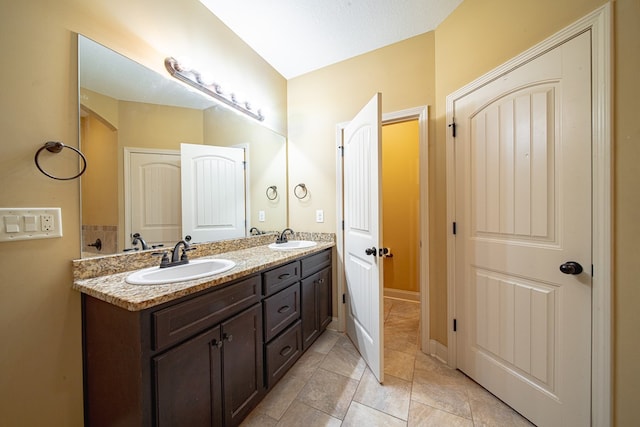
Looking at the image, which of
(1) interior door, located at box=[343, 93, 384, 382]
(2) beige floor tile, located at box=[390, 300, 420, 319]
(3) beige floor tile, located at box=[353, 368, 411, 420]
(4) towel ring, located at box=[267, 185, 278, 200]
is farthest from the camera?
(2) beige floor tile, located at box=[390, 300, 420, 319]

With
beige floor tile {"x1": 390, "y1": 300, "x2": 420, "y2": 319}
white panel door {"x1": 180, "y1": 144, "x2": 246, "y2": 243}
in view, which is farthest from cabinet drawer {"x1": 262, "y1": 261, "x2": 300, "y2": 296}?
beige floor tile {"x1": 390, "y1": 300, "x2": 420, "y2": 319}

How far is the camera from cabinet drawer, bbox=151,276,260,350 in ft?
2.80

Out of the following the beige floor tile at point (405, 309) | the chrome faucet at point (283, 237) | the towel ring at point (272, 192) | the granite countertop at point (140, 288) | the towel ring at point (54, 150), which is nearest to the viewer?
the granite countertop at point (140, 288)

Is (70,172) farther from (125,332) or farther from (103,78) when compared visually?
(125,332)

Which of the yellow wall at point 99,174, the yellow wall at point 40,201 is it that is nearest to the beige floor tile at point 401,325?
the yellow wall at point 40,201

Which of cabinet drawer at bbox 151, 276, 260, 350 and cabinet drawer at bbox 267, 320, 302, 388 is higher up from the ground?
cabinet drawer at bbox 151, 276, 260, 350

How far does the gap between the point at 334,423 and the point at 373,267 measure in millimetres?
883

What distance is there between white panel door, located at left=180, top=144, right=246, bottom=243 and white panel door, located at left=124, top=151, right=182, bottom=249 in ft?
0.21

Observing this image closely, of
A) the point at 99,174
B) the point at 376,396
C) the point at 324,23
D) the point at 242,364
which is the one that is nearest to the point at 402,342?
the point at 376,396

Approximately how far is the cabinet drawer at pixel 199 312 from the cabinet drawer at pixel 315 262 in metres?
0.55

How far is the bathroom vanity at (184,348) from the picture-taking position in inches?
Answer: 32.5

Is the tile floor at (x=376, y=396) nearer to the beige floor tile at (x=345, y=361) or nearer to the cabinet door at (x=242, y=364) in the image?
the beige floor tile at (x=345, y=361)

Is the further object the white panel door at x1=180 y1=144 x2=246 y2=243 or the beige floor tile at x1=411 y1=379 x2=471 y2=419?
the white panel door at x1=180 y1=144 x2=246 y2=243

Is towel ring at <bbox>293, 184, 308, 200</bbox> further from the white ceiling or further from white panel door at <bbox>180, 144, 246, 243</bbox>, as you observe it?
the white ceiling
